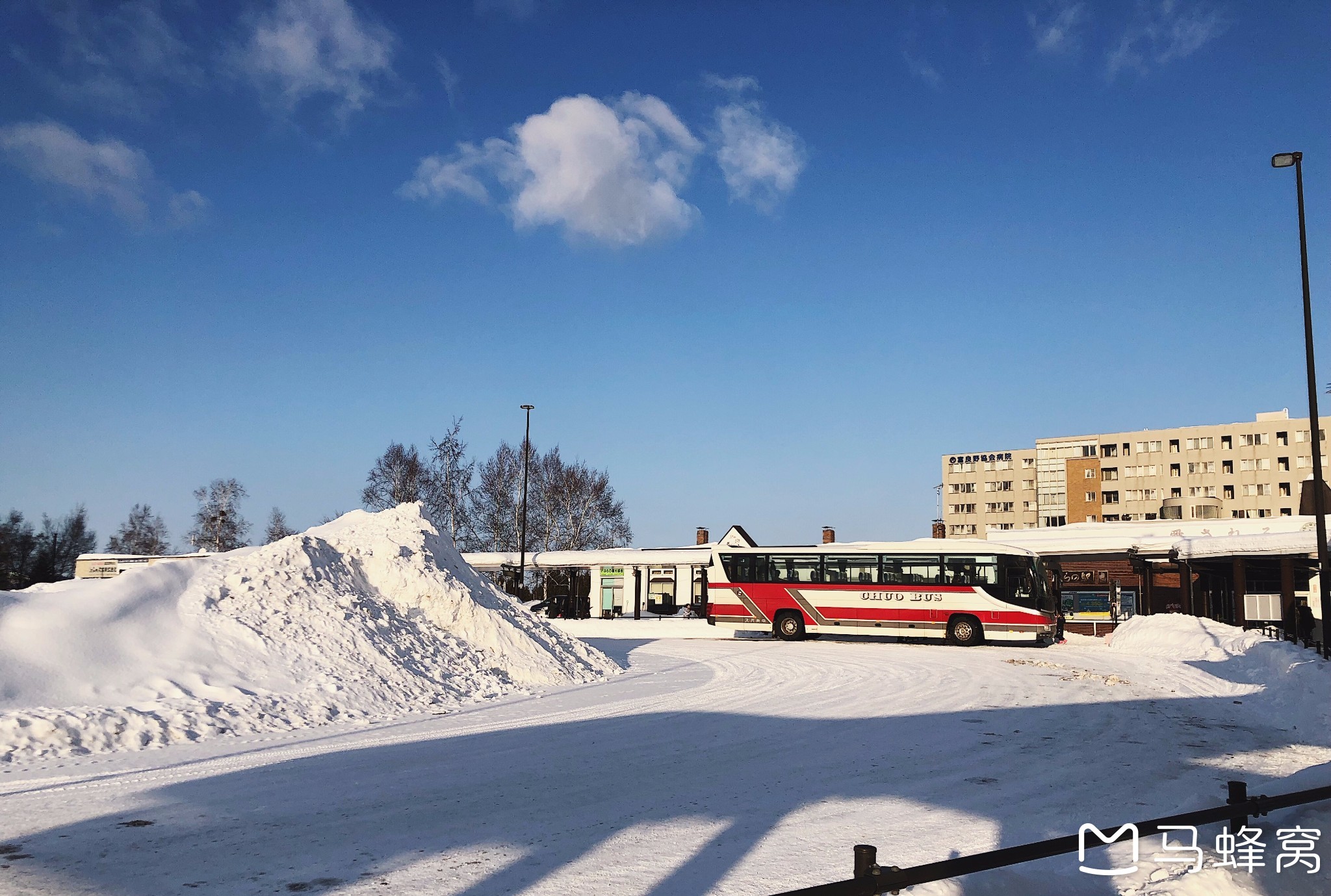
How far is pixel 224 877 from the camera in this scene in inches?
233

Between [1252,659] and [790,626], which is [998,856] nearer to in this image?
Result: [1252,659]

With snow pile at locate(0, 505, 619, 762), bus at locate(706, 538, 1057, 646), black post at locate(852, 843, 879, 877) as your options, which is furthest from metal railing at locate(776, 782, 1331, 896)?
bus at locate(706, 538, 1057, 646)

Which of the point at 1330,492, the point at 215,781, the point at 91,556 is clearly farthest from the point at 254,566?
the point at 91,556

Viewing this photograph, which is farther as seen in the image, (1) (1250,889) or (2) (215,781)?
(2) (215,781)

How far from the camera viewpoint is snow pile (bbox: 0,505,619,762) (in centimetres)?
1138

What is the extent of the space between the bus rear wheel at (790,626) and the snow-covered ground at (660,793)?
16847 mm

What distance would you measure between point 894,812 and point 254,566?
13160 millimetres

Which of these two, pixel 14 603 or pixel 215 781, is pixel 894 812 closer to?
pixel 215 781

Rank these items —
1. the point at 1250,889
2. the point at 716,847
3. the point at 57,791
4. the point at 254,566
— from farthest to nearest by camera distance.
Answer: the point at 254,566 → the point at 57,791 → the point at 716,847 → the point at 1250,889

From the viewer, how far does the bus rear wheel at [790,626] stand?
3347 centimetres

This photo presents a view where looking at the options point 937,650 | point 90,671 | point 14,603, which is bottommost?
point 937,650

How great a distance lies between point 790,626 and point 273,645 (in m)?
21.9
